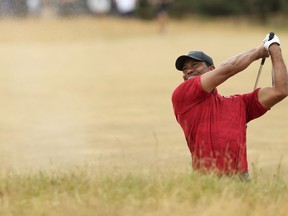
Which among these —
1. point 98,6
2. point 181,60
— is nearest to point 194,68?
point 181,60

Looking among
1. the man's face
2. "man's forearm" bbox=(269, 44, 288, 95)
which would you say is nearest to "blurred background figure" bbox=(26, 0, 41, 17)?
the man's face

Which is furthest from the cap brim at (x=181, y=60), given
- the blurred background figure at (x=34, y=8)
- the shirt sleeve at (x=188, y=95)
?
the blurred background figure at (x=34, y=8)

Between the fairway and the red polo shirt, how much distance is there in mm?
492

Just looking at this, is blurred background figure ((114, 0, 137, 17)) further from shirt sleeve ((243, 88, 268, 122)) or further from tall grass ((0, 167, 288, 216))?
tall grass ((0, 167, 288, 216))

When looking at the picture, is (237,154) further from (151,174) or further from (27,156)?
(27,156)

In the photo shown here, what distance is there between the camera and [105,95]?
21516mm

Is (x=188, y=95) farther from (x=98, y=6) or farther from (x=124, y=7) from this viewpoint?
(x=124, y=7)

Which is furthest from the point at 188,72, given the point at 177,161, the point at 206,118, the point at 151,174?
the point at 177,161

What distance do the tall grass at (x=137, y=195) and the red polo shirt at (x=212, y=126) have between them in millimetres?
246

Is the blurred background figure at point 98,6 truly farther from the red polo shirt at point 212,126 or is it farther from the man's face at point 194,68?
the red polo shirt at point 212,126

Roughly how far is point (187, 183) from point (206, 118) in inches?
35.3

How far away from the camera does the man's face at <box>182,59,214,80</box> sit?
7.54 meters

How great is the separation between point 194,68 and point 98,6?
1562 inches

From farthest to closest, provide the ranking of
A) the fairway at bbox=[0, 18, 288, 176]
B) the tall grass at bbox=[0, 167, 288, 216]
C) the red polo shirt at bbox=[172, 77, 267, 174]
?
the fairway at bbox=[0, 18, 288, 176], the red polo shirt at bbox=[172, 77, 267, 174], the tall grass at bbox=[0, 167, 288, 216]
